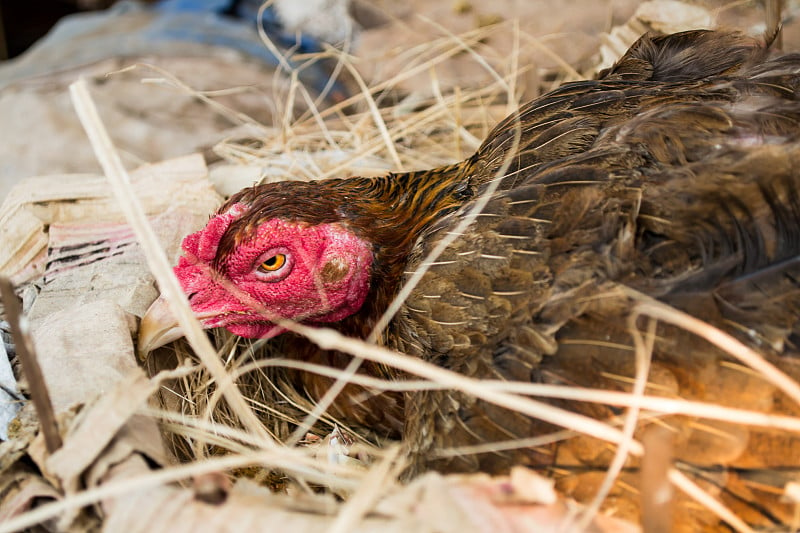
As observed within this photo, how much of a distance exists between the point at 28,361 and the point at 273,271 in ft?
2.27

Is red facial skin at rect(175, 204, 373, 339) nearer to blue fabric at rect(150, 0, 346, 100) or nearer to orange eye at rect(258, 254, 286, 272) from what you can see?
orange eye at rect(258, 254, 286, 272)

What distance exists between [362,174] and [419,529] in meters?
1.74

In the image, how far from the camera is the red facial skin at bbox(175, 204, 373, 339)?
5.55ft

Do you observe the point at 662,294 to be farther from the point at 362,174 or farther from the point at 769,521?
the point at 362,174

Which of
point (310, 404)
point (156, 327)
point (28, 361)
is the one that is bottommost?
point (310, 404)

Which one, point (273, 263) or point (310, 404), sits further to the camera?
point (310, 404)

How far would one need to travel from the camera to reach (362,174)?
102 inches

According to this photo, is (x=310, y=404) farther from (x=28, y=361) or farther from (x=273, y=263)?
(x=28, y=361)

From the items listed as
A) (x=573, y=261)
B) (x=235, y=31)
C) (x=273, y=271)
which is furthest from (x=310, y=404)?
(x=235, y=31)

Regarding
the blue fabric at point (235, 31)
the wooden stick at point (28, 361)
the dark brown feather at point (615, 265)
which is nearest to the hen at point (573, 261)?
the dark brown feather at point (615, 265)

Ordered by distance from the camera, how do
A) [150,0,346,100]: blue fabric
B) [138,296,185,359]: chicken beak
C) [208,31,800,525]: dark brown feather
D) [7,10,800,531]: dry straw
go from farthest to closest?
1. [150,0,346,100]: blue fabric
2. [138,296,185,359]: chicken beak
3. [208,31,800,525]: dark brown feather
4. [7,10,800,531]: dry straw

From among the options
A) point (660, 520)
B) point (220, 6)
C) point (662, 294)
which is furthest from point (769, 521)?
point (220, 6)

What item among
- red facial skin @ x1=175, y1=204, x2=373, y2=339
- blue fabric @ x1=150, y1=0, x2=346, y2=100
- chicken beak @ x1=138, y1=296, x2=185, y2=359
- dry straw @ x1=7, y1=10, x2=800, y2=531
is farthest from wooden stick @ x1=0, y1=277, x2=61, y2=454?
blue fabric @ x1=150, y1=0, x2=346, y2=100

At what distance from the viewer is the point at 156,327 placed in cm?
164
